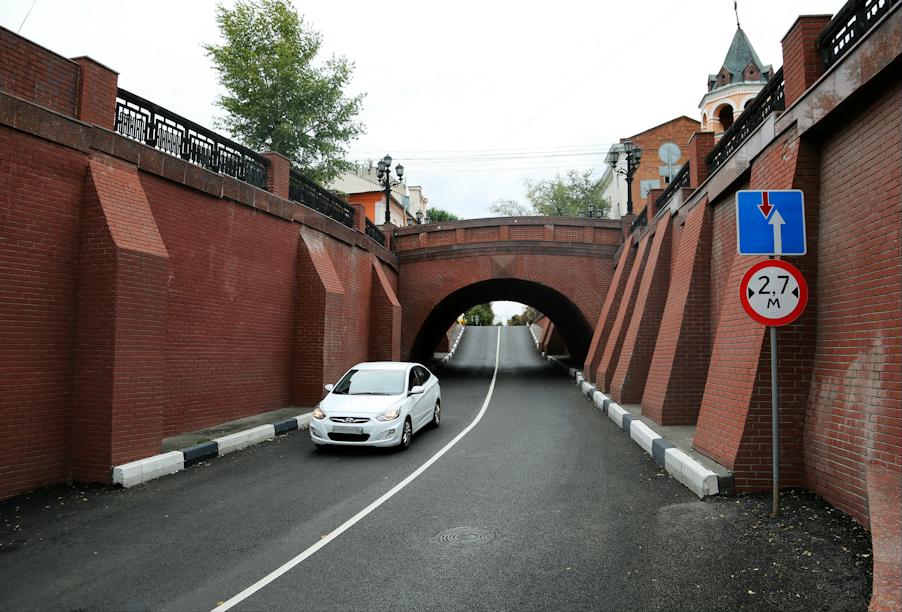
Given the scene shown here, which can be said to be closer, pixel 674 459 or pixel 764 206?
pixel 764 206

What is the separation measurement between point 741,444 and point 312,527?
187 inches

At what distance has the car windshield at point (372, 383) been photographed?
10250 millimetres

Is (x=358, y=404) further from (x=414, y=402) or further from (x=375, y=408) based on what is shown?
(x=414, y=402)

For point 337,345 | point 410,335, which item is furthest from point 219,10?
point 337,345

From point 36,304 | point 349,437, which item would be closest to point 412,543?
point 349,437

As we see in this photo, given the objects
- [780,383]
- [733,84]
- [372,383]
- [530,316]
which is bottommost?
[372,383]

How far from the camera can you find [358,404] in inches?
374

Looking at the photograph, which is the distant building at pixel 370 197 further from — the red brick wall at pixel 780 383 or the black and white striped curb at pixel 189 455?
the red brick wall at pixel 780 383

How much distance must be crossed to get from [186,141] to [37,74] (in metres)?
2.91

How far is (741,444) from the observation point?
606 centimetres

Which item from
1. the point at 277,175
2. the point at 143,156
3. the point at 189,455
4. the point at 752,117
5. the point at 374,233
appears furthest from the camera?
the point at 374,233

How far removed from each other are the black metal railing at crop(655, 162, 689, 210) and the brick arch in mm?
6860

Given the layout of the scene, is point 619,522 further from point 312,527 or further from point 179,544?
point 179,544

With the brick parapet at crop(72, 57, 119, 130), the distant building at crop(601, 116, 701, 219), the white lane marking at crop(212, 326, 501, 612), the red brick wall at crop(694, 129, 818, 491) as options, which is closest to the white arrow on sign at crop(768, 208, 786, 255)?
the red brick wall at crop(694, 129, 818, 491)
